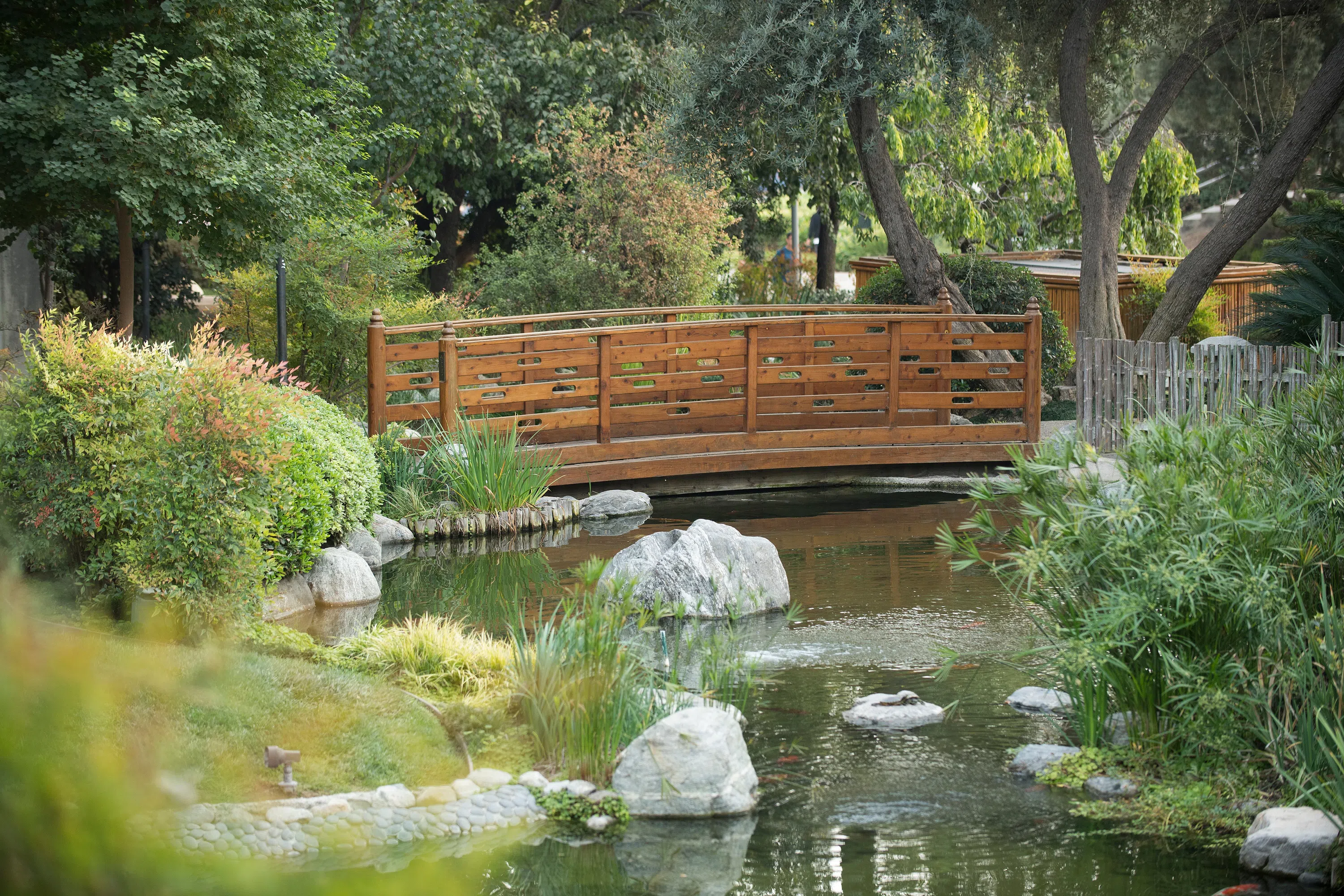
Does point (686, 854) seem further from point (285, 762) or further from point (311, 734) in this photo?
point (311, 734)

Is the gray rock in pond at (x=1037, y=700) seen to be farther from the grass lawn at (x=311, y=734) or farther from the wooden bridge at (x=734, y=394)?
the wooden bridge at (x=734, y=394)

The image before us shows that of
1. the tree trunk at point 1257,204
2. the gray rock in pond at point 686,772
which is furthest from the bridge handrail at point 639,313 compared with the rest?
the gray rock in pond at point 686,772

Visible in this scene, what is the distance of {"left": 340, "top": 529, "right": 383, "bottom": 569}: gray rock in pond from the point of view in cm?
932

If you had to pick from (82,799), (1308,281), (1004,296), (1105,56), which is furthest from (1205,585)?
(1105,56)

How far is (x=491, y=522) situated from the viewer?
10406 millimetres

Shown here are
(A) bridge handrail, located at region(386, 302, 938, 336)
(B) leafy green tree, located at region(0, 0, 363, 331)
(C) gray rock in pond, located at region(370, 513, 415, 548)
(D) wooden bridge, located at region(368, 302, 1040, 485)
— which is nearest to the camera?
(B) leafy green tree, located at region(0, 0, 363, 331)

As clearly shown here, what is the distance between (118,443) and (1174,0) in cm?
1291

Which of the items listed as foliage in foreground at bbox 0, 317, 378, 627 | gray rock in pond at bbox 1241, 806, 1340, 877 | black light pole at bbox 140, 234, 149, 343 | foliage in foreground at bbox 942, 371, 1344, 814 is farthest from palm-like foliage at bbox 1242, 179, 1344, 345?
black light pole at bbox 140, 234, 149, 343

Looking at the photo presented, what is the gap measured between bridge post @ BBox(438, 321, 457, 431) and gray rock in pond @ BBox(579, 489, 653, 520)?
133 cm

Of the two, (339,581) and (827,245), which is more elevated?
(827,245)

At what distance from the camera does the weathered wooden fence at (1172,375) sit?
10.4m

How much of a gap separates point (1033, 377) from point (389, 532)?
6.62m

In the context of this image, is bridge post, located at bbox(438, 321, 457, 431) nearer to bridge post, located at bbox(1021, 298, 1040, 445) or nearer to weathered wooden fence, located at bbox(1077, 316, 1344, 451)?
weathered wooden fence, located at bbox(1077, 316, 1344, 451)

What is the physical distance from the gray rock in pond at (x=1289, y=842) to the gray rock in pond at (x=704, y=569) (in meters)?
3.48
